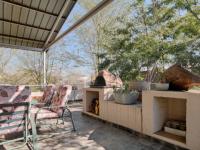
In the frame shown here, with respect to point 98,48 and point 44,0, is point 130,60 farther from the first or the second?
point 98,48

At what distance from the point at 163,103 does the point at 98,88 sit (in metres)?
1.68

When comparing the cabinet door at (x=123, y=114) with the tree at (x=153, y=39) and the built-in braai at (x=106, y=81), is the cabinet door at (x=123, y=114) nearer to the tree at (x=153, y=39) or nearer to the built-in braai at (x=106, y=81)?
the built-in braai at (x=106, y=81)

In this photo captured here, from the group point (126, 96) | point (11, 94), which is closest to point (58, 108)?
point (11, 94)

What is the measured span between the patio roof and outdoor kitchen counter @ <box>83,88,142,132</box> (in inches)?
71.1

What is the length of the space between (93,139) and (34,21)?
3.95 m

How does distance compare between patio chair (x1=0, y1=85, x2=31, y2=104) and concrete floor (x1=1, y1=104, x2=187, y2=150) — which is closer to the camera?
concrete floor (x1=1, y1=104, x2=187, y2=150)

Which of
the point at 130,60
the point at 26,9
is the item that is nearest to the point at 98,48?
the point at 130,60

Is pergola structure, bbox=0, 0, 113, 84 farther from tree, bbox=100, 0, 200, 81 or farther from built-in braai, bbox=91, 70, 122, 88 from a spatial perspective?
tree, bbox=100, 0, 200, 81

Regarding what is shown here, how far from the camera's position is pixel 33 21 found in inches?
207

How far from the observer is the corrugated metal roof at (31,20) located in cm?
442

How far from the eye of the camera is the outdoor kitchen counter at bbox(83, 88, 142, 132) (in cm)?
310

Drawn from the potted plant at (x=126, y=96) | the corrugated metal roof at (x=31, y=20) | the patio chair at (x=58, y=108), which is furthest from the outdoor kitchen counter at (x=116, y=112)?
the corrugated metal roof at (x=31, y=20)

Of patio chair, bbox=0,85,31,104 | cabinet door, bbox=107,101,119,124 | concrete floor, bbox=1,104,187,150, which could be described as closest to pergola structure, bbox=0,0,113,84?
cabinet door, bbox=107,101,119,124

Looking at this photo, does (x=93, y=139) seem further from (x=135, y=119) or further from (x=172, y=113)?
(x=172, y=113)
